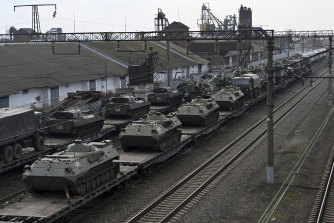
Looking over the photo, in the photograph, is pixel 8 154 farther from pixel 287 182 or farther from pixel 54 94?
pixel 54 94

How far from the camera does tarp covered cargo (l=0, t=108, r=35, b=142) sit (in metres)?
25.2

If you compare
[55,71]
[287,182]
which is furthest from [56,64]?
[287,182]

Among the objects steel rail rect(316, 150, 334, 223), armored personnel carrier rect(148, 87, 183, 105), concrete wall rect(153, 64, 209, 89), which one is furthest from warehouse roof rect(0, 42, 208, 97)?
steel rail rect(316, 150, 334, 223)

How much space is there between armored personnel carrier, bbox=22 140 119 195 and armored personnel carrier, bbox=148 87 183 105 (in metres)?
25.7

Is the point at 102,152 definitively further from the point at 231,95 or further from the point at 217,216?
the point at 231,95

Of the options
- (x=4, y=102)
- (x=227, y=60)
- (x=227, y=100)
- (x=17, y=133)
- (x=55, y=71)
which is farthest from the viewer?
(x=227, y=60)

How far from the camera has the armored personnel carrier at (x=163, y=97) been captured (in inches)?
Result: 1802

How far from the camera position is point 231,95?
140ft

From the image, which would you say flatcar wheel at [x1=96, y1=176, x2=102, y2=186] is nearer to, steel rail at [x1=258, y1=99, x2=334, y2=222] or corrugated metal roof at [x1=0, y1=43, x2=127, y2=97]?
steel rail at [x1=258, y1=99, x2=334, y2=222]

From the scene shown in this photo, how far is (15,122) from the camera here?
26219 mm

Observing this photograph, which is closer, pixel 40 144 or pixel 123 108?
pixel 40 144

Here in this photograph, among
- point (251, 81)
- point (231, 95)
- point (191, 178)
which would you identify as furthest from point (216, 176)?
point (251, 81)

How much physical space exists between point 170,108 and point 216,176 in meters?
21.1

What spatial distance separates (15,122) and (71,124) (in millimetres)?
5140
